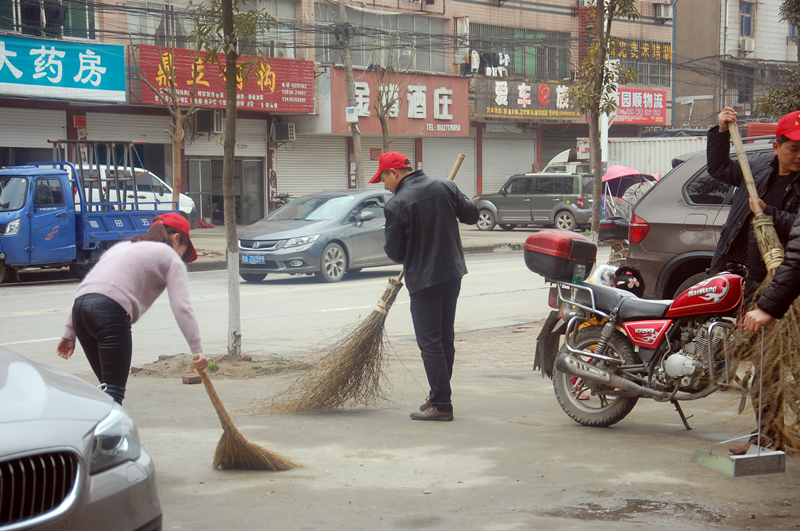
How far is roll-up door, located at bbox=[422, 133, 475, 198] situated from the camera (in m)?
33.6

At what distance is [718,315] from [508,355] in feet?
12.3

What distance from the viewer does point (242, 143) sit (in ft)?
93.0

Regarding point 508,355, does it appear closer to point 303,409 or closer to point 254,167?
point 303,409

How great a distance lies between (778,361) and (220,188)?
2554 cm

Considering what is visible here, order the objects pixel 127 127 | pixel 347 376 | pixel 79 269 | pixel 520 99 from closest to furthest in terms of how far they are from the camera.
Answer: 1. pixel 347 376
2. pixel 79 269
3. pixel 127 127
4. pixel 520 99

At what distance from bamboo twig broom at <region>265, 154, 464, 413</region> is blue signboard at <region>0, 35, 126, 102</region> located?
17.6m

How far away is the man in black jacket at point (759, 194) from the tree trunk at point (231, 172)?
4123mm

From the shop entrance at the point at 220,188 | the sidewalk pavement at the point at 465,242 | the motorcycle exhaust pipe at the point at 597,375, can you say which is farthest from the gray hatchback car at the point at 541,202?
the motorcycle exhaust pipe at the point at 597,375

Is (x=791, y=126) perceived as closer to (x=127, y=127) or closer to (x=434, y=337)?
(x=434, y=337)

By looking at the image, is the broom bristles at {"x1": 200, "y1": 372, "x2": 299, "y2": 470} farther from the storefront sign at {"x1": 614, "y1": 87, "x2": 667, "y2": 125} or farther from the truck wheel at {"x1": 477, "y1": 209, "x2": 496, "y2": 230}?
the storefront sign at {"x1": 614, "y1": 87, "x2": 667, "y2": 125}

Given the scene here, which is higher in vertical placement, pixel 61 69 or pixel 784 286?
pixel 61 69

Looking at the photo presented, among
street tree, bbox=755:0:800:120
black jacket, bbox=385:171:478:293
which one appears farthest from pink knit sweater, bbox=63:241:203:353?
street tree, bbox=755:0:800:120

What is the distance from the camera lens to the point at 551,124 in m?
37.7

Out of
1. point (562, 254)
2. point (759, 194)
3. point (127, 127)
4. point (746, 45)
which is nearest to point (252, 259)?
point (562, 254)
